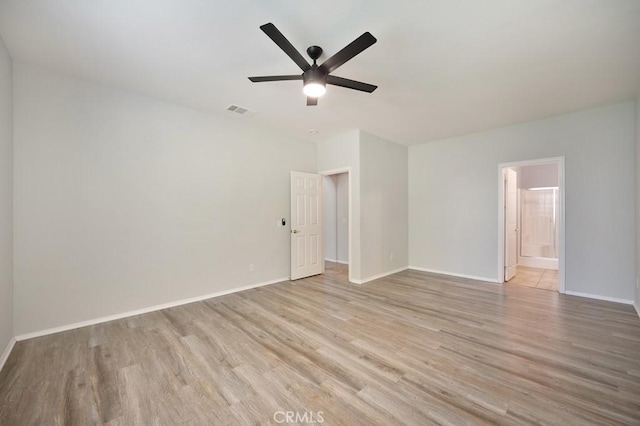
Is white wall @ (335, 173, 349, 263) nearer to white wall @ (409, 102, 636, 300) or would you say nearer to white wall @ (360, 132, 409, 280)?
white wall @ (360, 132, 409, 280)

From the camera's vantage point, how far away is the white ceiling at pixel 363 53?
1997 millimetres

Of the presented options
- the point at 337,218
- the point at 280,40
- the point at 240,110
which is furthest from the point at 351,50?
the point at 337,218

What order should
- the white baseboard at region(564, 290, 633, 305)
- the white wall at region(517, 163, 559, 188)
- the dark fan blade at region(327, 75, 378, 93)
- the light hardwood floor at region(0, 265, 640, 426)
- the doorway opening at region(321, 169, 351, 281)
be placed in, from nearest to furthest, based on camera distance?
1. the light hardwood floor at region(0, 265, 640, 426)
2. the dark fan blade at region(327, 75, 378, 93)
3. the white baseboard at region(564, 290, 633, 305)
4. the white wall at region(517, 163, 559, 188)
5. the doorway opening at region(321, 169, 351, 281)

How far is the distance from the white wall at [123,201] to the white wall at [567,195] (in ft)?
11.9

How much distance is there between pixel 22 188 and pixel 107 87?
1.47 metres

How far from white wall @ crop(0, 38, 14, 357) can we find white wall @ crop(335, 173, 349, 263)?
5716 mm

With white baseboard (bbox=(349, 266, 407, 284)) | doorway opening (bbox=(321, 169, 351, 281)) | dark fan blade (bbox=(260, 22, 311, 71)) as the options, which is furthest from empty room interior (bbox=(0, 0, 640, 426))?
doorway opening (bbox=(321, 169, 351, 281))

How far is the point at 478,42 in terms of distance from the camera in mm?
2355

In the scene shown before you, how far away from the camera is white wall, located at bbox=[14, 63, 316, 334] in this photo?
9.23 ft

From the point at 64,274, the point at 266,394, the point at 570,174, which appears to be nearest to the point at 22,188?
the point at 64,274

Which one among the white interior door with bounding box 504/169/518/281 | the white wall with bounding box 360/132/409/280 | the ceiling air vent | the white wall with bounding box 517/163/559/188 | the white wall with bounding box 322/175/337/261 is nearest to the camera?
the ceiling air vent

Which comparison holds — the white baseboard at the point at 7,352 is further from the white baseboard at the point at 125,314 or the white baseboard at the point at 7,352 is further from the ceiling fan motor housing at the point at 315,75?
the ceiling fan motor housing at the point at 315,75

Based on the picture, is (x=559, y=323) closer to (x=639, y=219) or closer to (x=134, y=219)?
(x=639, y=219)

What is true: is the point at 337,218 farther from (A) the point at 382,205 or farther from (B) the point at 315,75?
(B) the point at 315,75
